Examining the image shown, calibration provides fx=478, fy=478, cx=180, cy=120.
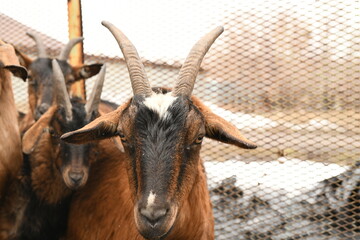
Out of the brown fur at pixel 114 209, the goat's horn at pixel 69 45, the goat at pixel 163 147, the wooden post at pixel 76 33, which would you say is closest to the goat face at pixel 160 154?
the goat at pixel 163 147

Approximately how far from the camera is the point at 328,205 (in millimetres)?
5879

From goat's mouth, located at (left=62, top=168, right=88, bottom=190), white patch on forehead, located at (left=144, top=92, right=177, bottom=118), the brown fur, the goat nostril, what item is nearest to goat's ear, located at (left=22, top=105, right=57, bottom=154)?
goat's mouth, located at (left=62, top=168, right=88, bottom=190)

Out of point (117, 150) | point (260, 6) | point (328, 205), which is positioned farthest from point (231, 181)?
point (260, 6)

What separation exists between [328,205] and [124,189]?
2889 millimetres

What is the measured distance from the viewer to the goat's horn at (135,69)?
3.52 m

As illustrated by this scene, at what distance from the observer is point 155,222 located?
9.80 ft

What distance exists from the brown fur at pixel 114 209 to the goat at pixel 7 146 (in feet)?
2.10

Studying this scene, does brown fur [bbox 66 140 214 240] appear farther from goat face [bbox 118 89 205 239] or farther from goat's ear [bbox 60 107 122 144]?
goat's ear [bbox 60 107 122 144]

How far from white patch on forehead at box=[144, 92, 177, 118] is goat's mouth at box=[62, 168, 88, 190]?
1528 millimetres

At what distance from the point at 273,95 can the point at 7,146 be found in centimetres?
439

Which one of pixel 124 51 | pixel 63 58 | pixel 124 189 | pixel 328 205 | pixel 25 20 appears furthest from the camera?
pixel 25 20

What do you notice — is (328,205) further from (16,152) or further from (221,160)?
(16,152)

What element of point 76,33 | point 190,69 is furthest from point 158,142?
point 76,33

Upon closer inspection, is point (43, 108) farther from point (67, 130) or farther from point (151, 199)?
point (151, 199)
